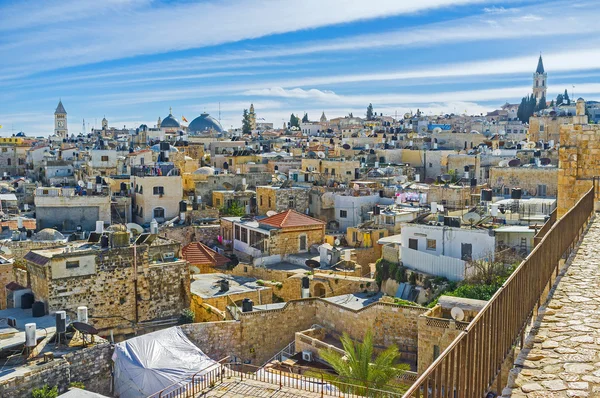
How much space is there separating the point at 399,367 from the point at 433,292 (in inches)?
179

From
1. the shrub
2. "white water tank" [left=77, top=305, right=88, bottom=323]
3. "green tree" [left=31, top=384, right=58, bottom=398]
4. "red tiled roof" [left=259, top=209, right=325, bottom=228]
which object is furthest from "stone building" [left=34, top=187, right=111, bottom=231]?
"green tree" [left=31, top=384, right=58, bottom=398]

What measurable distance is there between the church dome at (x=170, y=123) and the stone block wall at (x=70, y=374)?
8393 centimetres

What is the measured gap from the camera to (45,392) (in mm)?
13672

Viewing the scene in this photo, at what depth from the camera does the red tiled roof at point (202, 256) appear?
26.7 metres

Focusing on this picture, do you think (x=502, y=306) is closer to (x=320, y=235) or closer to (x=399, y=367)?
(x=399, y=367)

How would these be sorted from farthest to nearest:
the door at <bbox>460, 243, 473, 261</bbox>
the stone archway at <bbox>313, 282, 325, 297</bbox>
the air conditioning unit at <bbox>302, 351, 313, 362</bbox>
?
the stone archway at <bbox>313, 282, 325, 297</bbox> < the door at <bbox>460, 243, 473, 261</bbox> < the air conditioning unit at <bbox>302, 351, 313, 362</bbox>

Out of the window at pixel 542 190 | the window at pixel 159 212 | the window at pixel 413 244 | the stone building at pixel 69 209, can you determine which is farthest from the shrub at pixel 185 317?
the window at pixel 542 190

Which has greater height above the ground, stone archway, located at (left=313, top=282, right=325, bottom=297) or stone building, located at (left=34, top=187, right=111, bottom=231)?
stone building, located at (left=34, top=187, right=111, bottom=231)

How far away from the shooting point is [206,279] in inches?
938

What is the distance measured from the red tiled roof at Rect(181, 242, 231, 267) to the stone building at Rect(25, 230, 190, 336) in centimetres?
632

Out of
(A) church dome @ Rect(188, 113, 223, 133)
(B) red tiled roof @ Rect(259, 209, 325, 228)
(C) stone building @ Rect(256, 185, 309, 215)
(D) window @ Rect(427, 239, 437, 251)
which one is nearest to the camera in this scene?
(D) window @ Rect(427, 239, 437, 251)

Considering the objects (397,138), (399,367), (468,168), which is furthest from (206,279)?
(397,138)

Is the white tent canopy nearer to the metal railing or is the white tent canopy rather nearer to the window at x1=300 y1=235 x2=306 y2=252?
the metal railing

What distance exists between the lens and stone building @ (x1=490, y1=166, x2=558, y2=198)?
33.2 m
